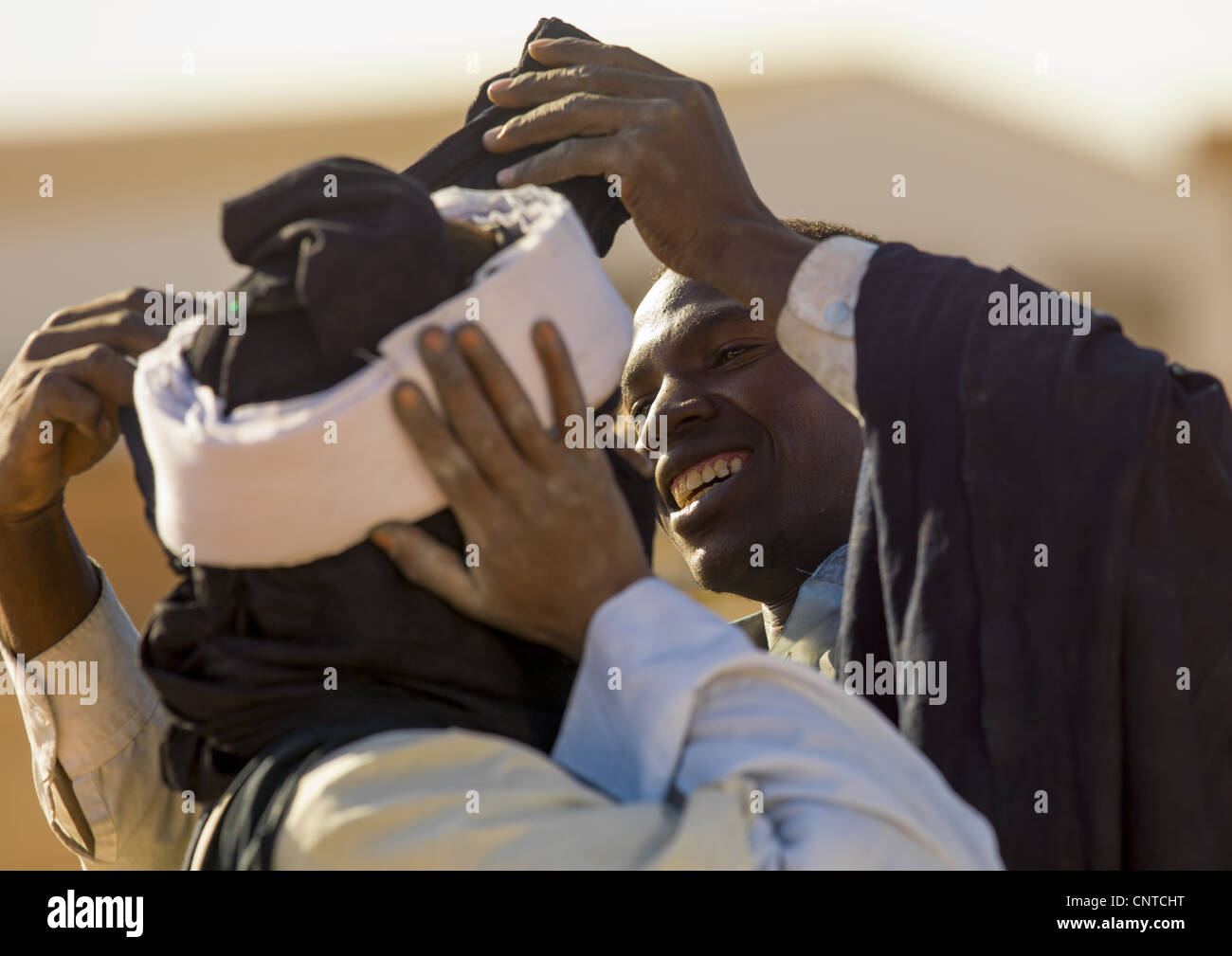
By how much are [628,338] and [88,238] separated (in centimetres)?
3225

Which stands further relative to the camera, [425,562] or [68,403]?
[68,403]

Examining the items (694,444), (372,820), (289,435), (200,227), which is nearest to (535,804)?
(372,820)

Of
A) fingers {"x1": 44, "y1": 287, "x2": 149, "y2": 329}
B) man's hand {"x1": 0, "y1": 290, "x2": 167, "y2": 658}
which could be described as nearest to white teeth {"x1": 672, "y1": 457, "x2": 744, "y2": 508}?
man's hand {"x1": 0, "y1": 290, "x2": 167, "y2": 658}

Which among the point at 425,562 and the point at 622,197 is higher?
the point at 622,197

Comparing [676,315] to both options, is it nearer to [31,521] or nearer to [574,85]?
[574,85]

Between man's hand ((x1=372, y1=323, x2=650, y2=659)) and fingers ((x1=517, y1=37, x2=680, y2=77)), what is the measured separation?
1197mm

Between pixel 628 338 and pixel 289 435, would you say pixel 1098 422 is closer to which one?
pixel 628 338

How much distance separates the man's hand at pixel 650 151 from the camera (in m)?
3.15

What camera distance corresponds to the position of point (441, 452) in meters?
2.17

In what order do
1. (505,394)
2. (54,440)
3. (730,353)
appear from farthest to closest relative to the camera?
(730,353) < (54,440) < (505,394)

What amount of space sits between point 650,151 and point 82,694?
1.60 meters
